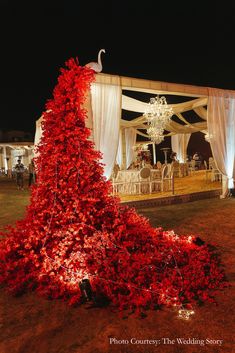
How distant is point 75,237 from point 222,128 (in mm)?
5507

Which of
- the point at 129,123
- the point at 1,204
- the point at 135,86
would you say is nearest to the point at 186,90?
the point at 135,86

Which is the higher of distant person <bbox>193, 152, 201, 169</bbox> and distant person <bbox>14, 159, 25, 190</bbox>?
distant person <bbox>193, 152, 201, 169</bbox>

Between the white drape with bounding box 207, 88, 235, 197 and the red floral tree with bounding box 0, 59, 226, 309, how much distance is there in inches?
162

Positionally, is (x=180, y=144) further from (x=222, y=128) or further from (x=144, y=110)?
(x=222, y=128)

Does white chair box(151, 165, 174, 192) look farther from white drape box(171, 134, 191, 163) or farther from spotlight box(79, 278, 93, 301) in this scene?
white drape box(171, 134, 191, 163)

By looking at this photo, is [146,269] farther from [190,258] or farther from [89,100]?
[89,100]

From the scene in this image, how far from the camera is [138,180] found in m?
8.33

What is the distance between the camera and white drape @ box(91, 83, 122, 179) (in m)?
5.69

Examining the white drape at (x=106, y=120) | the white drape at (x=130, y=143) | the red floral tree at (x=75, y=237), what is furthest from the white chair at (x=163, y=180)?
the white drape at (x=130, y=143)

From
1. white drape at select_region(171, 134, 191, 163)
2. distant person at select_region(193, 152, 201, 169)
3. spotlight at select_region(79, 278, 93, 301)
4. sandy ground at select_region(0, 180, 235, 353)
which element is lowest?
sandy ground at select_region(0, 180, 235, 353)

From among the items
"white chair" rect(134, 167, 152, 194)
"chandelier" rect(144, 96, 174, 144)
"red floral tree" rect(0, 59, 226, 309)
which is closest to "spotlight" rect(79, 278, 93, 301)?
"red floral tree" rect(0, 59, 226, 309)

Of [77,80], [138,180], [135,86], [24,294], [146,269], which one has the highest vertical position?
[135,86]

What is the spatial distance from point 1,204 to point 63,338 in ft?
23.3

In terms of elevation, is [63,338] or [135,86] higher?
[135,86]
